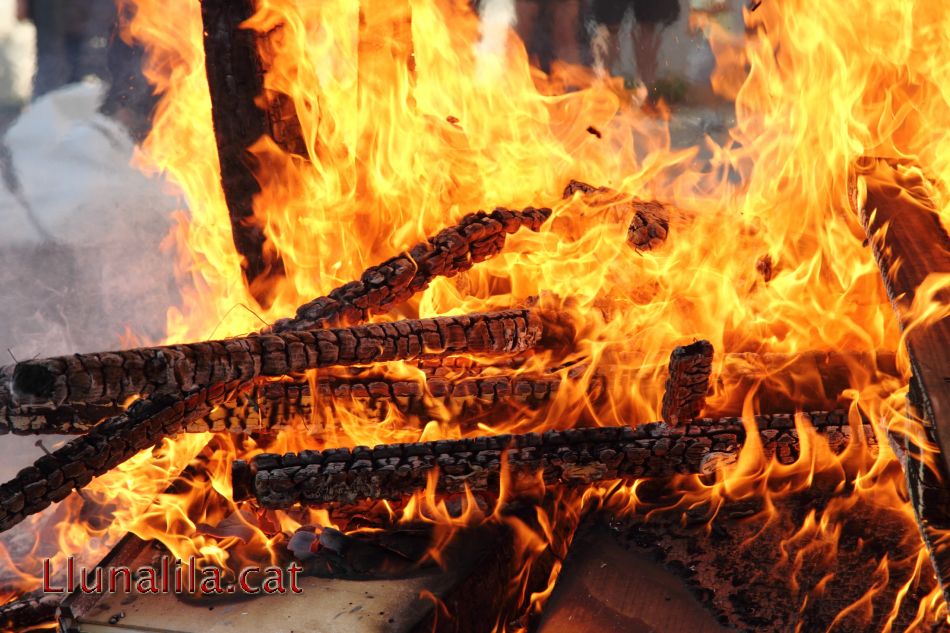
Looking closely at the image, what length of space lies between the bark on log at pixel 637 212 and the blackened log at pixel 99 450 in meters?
2.37

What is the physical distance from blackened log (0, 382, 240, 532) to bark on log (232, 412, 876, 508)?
40 cm

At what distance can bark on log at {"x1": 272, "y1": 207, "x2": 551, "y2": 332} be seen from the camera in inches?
179

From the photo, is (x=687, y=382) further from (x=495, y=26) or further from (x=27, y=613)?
(x=495, y=26)

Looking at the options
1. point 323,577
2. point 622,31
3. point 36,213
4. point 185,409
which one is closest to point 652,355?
point 323,577

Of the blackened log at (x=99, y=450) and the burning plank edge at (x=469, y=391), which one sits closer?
the blackened log at (x=99, y=450)

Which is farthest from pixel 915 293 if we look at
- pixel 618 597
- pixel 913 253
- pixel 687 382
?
pixel 618 597

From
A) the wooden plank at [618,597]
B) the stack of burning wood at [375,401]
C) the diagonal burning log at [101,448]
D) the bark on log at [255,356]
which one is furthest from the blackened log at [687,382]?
the diagonal burning log at [101,448]

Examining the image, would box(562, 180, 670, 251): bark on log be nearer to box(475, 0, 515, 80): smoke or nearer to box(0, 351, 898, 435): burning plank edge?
box(0, 351, 898, 435): burning plank edge

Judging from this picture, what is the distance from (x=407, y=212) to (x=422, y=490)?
8.16 ft

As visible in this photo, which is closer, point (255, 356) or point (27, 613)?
point (255, 356)

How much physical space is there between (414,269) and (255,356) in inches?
57.7

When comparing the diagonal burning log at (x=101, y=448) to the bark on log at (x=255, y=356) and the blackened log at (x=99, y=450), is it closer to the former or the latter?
the blackened log at (x=99, y=450)

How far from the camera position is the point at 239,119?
5527 millimetres

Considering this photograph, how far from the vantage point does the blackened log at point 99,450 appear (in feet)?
11.5
